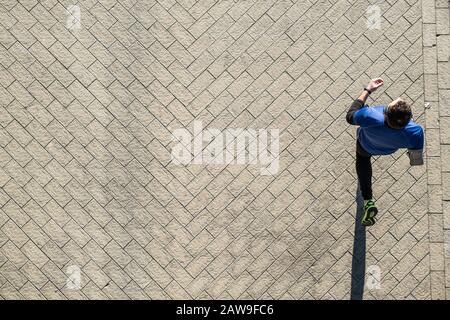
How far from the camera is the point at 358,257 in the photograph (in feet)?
23.4

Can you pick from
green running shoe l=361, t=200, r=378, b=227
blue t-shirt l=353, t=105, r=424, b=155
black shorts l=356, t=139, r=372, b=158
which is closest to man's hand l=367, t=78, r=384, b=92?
blue t-shirt l=353, t=105, r=424, b=155

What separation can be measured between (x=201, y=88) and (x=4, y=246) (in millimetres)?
3180

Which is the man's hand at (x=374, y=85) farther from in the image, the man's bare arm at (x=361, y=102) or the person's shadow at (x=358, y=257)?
the person's shadow at (x=358, y=257)

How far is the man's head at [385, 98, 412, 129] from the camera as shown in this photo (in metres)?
5.57

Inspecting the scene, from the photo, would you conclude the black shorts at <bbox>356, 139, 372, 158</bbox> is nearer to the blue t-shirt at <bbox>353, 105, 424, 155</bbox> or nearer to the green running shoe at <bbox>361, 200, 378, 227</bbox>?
the blue t-shirt at <bbox>353, 105, 424, 155</bbox>

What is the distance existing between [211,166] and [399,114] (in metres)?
2.55

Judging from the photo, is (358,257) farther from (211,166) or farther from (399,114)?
(399,114)

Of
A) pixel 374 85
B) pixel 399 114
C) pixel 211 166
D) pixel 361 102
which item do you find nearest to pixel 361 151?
pixel 361 102

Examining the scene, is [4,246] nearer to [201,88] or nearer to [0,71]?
[0,71]

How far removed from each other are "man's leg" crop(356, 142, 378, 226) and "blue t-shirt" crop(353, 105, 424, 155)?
548mm

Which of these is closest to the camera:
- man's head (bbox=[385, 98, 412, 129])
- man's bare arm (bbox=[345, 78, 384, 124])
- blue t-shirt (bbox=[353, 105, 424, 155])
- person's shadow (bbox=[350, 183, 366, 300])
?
man's head (bbox=[385, 98, 412, 129])

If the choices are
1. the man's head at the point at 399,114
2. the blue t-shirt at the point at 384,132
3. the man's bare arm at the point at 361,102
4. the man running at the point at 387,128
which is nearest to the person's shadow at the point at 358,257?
the man running at the point at 387,128

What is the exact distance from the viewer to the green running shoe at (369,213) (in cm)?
679
